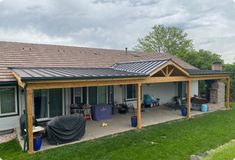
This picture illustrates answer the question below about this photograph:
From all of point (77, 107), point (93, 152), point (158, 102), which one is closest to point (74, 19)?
point (77, 107)

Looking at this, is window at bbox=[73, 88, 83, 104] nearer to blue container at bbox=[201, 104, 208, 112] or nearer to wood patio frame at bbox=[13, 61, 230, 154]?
wood patio frame at bbox=[13, 61, 230, 154]

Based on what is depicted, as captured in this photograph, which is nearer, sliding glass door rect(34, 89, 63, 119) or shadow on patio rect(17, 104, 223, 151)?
shadow on patio rect(17, 104, 223, 151)

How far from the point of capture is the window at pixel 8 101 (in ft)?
32.5

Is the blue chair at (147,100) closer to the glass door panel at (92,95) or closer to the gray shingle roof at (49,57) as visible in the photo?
the gray shingle roof at (49,57)

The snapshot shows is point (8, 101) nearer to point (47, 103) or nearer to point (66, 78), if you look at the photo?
point (47, 103)

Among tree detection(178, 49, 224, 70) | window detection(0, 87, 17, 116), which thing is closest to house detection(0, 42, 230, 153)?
window detection(0, 87, 17, 116)

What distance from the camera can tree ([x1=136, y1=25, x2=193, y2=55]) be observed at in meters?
38.7

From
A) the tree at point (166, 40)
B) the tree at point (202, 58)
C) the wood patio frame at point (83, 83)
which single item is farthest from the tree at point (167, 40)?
the wood patio frame at point (83, 83)

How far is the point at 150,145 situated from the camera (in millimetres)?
8031

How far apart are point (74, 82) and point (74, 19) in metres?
9.82

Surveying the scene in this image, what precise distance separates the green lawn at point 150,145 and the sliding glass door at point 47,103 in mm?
2709

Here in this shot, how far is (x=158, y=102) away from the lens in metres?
17.2

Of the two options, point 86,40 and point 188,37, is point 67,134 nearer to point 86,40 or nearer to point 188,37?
point 86,40

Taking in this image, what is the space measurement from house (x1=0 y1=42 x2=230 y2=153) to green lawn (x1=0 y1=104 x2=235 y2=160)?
92 cm
